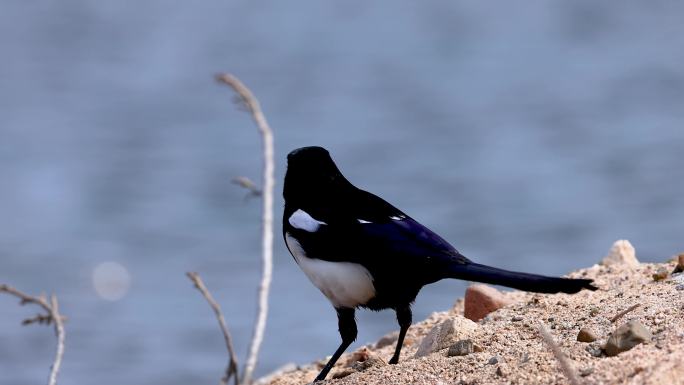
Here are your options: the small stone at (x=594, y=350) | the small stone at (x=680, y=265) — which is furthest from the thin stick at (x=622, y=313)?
the small stone at (x=680, y=265)

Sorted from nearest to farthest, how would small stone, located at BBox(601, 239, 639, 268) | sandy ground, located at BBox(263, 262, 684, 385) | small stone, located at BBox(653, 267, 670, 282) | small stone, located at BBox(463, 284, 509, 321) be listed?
sandy ground, located at BBox(263, 262, 684, 385) < small stone, located at BBox(653, 267, 670, 282) < small stone, located at BBox(463, 284, 509, 321) < small stone, located at BBox(601, 239, 639, 268)

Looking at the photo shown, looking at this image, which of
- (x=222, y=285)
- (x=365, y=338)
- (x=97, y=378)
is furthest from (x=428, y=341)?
(x=222, y=285)

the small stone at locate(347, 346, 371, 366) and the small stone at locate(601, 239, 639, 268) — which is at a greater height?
the small stone at locate(601, 239, 639, 268)

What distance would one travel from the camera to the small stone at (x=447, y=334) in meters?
5.09

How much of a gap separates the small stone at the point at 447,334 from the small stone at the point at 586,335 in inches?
22.9

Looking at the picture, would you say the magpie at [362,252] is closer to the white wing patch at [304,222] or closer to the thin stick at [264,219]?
the white wing patch at [304,222]

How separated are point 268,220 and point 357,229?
4.65 ft

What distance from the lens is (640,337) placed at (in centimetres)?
438

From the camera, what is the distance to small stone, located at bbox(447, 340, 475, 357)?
4863mm

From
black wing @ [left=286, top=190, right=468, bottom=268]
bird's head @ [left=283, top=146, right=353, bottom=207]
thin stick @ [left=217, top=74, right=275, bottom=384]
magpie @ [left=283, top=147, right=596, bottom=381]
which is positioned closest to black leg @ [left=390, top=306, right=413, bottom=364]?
magpie @ [left=283, top=147, right=596, bottom=381]

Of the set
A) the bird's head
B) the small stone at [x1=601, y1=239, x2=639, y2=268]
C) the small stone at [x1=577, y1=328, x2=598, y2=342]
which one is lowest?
the small stone at [x1=577, y1=328, x2=598, y2=342]

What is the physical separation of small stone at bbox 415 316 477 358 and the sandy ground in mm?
39

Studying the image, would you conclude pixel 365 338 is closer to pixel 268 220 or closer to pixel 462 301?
pixel 462 301

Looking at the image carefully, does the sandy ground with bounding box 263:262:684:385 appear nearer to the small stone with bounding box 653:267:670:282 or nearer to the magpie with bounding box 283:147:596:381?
the small stone with bounding box 653:267:670:282
